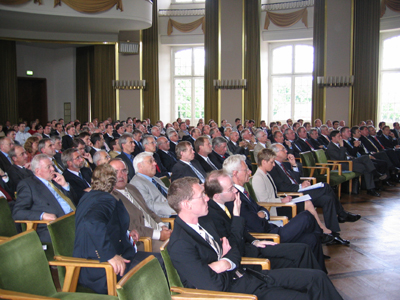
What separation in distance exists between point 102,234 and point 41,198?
Result: 1.21 meters

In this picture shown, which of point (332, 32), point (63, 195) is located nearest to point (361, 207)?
point (63, 195)

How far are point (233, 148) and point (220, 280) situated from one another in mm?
5597

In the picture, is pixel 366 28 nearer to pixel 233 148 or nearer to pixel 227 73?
pixel 227 73

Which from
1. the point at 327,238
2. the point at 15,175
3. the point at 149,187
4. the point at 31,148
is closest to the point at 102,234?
the point at 149,187

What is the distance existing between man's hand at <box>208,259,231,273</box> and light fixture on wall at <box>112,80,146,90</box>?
11303 millimetres

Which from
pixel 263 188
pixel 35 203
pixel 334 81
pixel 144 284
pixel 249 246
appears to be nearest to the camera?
pixel 144 284

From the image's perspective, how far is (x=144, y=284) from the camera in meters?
1.71

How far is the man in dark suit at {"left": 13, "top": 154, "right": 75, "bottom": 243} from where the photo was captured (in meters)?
3.06

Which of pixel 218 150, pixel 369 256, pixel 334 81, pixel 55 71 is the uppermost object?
pixel 55 71

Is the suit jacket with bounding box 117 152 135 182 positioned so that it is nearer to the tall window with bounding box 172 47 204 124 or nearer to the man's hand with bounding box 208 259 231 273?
the man's hand with bounding box 208 259 231 273

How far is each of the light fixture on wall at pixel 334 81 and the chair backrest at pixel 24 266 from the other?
10905 mm

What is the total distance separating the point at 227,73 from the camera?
12570 millimetres

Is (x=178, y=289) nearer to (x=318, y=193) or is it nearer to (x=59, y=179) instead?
(x=59, y=179)

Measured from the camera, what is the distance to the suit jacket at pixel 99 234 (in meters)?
2.28
